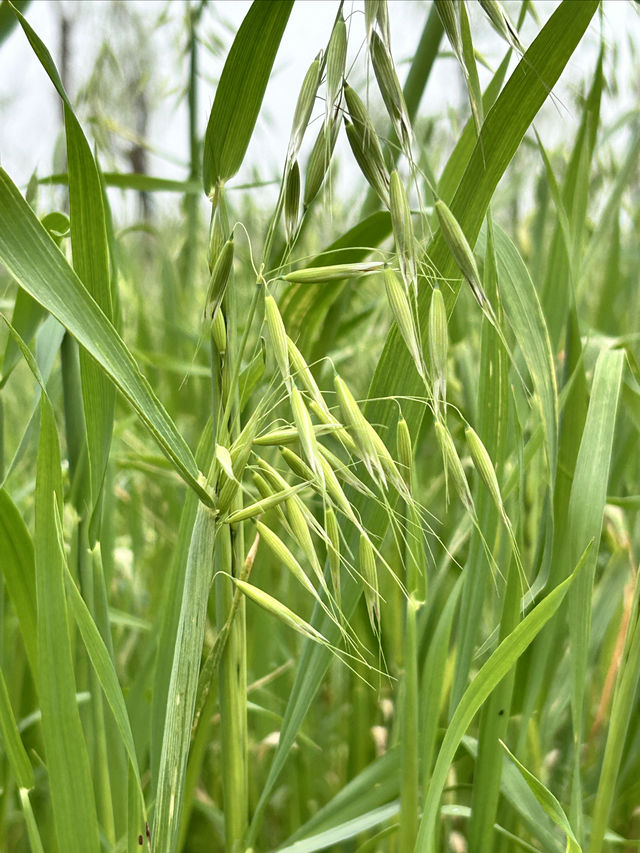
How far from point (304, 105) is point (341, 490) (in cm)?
13

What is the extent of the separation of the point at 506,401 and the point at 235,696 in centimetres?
21

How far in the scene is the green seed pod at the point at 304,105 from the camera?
10.3 inches

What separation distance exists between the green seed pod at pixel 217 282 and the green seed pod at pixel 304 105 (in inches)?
1.9

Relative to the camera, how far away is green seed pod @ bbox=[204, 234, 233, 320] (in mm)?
296

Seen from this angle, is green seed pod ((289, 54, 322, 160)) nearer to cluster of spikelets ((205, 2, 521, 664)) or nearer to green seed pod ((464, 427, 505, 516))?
cluster of spikelets ((205, 2, 521, 664))

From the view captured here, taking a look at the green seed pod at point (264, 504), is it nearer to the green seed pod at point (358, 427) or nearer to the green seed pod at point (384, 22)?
the green seed pod at point (358, 427)

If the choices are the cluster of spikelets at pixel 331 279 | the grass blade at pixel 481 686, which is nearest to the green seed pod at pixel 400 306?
the cluster of spikelets at pixel 331 279

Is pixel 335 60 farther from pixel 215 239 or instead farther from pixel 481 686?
pixel 481 686

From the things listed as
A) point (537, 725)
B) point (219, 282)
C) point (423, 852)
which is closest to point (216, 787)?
point (537, 725)

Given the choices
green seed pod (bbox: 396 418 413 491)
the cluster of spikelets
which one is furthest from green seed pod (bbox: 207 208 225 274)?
green seed pod (bbox: 396 418 413 491)

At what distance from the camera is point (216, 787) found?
71 cm

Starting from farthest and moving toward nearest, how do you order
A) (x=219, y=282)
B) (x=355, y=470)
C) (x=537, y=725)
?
(x=537, y=725)
(x=355, y=470)
(x=219, y=282)

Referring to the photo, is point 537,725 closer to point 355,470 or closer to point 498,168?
point 355,470

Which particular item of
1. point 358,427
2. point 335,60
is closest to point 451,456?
point 358,427
